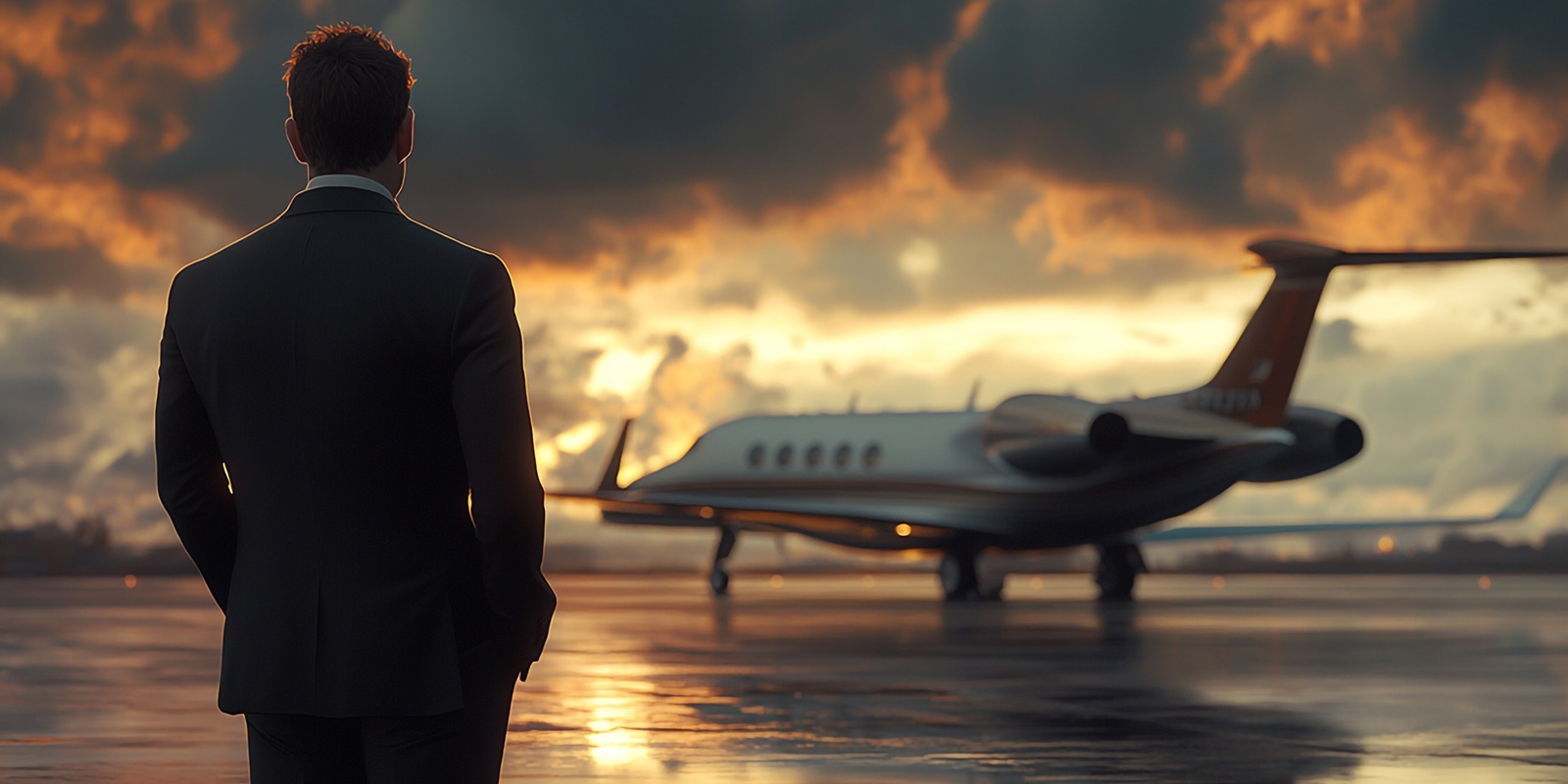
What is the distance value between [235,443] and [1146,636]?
16.2m

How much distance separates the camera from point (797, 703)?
10.9m

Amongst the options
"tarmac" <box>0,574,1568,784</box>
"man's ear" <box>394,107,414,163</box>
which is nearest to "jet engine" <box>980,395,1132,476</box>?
"tarmac" <box>0,574,1568,784</box>

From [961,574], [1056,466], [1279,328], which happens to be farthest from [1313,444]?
[961,574]

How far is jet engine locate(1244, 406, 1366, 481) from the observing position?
2748cm

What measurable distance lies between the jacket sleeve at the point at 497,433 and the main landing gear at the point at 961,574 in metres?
27.1

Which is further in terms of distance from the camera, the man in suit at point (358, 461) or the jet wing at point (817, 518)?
the jet wing at point (817, 518)

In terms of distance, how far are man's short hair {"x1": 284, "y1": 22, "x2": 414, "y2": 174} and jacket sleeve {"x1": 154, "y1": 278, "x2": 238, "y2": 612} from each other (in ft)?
1.21

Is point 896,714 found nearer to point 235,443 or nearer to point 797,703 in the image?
point 797,703

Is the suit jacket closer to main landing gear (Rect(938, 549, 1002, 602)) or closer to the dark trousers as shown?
the dark trousers

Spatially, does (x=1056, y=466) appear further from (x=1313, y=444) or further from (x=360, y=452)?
(x=360, y=452)

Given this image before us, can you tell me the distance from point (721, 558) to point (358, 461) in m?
29.4

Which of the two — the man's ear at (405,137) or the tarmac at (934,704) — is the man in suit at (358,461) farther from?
the tarmac at (934,704)

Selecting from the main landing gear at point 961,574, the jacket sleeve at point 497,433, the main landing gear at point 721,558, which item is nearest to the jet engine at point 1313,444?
the main landing gear at point 961,574

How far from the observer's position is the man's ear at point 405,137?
10.3ft
